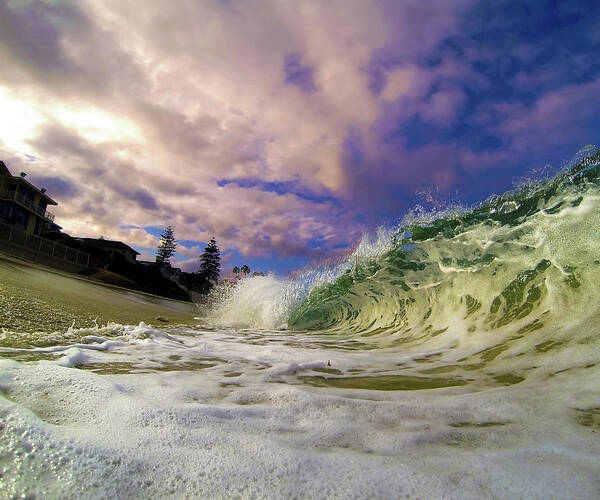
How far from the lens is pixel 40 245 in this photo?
25.2 meters

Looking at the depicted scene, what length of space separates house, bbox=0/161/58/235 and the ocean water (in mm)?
35657

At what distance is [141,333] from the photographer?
4.10 metres

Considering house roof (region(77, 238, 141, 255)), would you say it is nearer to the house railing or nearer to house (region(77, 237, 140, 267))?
house (region(77, 237, 140, 267))

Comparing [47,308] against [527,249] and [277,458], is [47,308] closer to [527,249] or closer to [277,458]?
[277,458]

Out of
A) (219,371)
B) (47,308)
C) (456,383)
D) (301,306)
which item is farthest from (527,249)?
(301,306)

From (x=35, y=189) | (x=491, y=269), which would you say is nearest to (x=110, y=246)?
(x=35, y=189)

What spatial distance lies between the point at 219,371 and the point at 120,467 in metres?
1.75

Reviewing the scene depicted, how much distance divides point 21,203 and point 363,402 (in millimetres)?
41322

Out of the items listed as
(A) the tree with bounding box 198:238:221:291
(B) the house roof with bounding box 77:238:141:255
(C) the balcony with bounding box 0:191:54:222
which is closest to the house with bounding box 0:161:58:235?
(C) the balcony with bounding box 0:191:54:222

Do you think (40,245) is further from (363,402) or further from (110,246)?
(363,402)

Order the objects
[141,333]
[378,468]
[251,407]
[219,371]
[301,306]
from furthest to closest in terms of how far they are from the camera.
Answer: [301,306] → [141,333] → [219,371] → [251,407] → [378,468]

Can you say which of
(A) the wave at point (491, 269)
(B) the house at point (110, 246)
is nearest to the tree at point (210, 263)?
(B) the house at point (110, 246)

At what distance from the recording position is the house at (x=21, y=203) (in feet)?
104

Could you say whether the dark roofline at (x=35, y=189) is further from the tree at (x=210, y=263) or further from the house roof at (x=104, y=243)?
the tree at (x=210, y=263)
